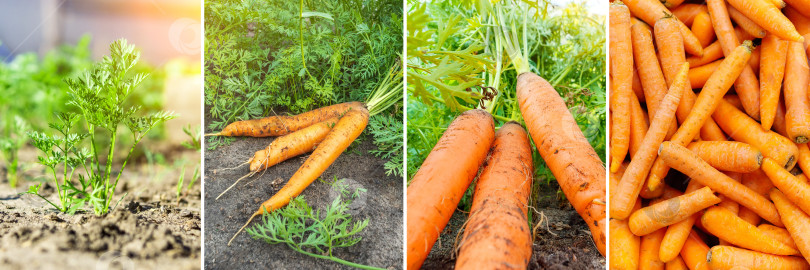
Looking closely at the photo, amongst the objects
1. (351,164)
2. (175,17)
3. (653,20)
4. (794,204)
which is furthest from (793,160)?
(175,17)

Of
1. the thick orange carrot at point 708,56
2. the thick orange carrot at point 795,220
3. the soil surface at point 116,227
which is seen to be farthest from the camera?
the soil surface at point 116,227

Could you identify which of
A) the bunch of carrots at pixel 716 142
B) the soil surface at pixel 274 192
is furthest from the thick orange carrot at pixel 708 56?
the soil surface at pixel 274 192

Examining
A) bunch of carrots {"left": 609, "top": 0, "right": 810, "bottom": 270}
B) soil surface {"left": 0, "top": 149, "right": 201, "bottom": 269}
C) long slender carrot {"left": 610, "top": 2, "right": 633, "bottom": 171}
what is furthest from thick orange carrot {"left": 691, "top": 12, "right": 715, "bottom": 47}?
soil surface {"left": 0, "top": 149, "right": 201, "bottom": 269}

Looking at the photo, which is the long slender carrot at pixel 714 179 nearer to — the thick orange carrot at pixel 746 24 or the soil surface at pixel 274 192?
the thick orange carrot at pixel 746 24

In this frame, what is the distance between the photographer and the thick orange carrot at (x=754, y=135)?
0.79 m

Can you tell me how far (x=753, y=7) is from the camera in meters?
0.82

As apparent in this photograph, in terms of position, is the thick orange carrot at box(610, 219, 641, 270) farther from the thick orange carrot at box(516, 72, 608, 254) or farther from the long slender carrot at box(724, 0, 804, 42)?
the long slender carrot at box(724, 0, 804, 42)

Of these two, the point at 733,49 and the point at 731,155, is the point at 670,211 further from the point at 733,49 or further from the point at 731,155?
the point at 733,49

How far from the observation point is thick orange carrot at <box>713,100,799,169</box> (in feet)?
2.60

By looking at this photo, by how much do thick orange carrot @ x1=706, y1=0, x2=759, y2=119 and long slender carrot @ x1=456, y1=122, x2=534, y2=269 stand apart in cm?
44

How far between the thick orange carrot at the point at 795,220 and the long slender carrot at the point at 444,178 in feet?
1.81

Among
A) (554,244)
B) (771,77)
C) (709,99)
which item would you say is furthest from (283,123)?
(771,77)

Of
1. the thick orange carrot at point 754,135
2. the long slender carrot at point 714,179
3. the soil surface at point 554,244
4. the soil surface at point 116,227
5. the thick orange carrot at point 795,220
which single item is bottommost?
the soil surface at point 116,227

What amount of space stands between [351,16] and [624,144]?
0.62 metres
